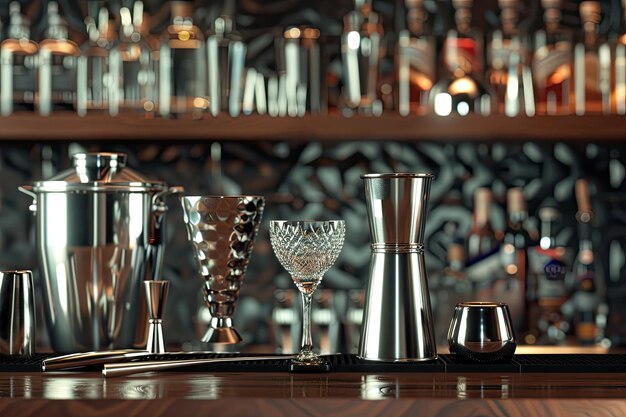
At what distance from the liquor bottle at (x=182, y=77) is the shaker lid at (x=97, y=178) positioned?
1.71ft

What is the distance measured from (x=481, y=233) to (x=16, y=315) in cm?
114

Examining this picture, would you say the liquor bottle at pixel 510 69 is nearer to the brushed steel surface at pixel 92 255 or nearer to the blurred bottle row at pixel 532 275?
the blurred bottle row at pixel 532 275

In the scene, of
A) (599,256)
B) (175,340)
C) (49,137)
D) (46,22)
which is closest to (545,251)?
(599,256)

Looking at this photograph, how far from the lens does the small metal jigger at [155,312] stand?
1133 mm

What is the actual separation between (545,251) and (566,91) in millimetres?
343

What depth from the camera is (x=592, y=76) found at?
1.86 meters

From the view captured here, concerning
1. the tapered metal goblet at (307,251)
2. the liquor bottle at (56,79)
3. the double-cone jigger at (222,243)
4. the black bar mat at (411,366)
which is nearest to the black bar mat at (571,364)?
the black bar mat at (411,366)

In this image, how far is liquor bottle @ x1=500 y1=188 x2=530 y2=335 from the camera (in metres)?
1.91

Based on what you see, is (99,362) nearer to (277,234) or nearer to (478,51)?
(277,234)

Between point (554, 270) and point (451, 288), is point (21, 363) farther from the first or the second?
point (554, 270)

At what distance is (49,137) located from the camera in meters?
1.81

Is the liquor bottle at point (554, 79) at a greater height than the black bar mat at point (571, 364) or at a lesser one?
greater

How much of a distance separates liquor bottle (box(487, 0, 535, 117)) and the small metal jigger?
2.90 feet

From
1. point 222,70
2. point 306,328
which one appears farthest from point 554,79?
point 306,328
